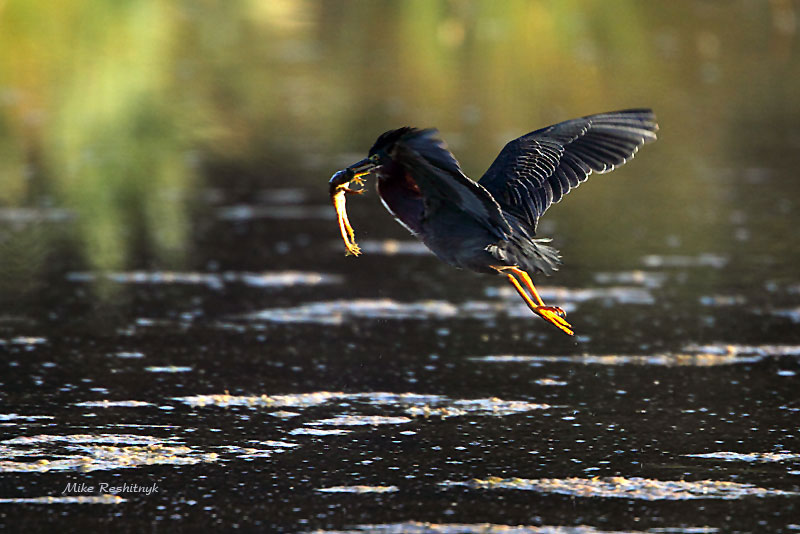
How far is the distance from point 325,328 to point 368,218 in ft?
9.74

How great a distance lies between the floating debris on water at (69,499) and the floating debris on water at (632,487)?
1.22m

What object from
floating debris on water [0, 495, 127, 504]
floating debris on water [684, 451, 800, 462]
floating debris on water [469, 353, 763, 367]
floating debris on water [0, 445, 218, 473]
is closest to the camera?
floating debris on water [0, 495, 127, 504]

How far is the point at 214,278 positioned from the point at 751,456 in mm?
4033

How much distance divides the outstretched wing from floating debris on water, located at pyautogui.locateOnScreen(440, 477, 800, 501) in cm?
140

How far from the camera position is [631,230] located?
10.4 meters

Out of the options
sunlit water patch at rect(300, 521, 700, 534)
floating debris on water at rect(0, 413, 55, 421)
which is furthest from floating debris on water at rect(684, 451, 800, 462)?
floating debris on water at rect(0, 413, 55, 421)

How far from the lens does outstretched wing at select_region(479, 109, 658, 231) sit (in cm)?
655

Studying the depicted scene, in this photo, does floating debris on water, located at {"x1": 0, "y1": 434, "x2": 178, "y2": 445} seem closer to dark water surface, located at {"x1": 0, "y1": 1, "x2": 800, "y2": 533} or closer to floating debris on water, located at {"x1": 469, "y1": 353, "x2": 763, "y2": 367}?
dark water surface, located at {"x1": 0, "y1": 1, "x2": 800, "y2": 533}

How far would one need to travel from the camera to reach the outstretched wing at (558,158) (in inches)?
258

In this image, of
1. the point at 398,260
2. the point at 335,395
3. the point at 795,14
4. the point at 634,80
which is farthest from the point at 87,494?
the point at 795,14

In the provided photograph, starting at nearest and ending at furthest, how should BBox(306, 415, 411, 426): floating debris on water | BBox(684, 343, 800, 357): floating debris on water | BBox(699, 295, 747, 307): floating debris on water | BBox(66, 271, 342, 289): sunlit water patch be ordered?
1. BBox(306, 415, 411, 426): floating debris on water
2. BBox(684, 343, 800, 357): floating debris on water
3. BBox(699, 295, 747, 307): floating debris on water
4. BBox(66, 271, 342, 289): sunlit water patch

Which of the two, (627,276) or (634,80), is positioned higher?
(634,80)

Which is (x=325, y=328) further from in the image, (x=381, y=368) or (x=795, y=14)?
(x=795, y=14)

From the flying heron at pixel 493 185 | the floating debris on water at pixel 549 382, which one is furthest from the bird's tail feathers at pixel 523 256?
the floating debris on water at pixel 549 382
